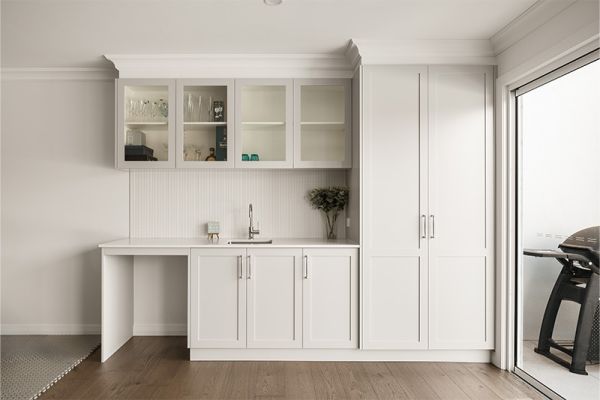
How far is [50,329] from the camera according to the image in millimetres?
3801

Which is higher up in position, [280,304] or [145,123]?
[145,123]

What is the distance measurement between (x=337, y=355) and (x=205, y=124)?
2.14 meters

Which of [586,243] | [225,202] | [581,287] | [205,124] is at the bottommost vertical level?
[581,287]

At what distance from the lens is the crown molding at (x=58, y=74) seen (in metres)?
3.73

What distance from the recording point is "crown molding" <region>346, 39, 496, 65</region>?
10.2ft

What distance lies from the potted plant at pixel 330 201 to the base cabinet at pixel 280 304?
60 centimetres

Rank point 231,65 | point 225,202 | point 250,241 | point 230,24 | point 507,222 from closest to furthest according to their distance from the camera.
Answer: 1. point 230,24
2. point 507,222
3. point 231,65
4. point 250,241
5. point 225,202

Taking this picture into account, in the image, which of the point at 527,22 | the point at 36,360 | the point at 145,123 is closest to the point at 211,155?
the point at 145,123

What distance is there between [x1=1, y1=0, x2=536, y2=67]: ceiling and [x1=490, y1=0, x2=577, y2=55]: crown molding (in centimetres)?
4

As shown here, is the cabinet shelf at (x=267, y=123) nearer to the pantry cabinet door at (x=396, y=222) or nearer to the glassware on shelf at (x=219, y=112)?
the glassware on shelf at (x=219, y=112)

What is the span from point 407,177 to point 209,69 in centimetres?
183

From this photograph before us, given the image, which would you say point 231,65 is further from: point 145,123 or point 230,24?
point 145,123

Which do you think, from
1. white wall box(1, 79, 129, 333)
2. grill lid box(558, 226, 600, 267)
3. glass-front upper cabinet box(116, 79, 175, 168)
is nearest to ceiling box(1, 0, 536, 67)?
glass-front upper cabinet box(116, 79, 175, 168)

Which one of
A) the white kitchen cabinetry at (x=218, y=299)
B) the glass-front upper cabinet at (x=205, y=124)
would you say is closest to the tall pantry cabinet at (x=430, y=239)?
the white kitchen cabinetry at (x=218, y=299)
